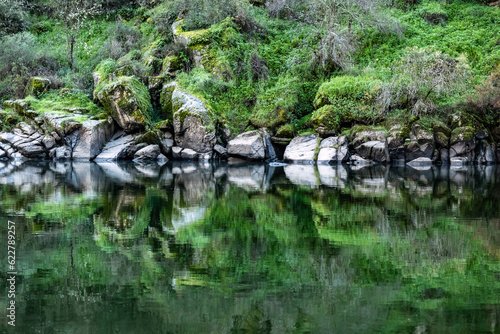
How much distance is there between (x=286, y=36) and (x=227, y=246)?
29337mm

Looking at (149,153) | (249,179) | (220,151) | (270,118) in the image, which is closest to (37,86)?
(149,153)

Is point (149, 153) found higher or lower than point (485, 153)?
higher

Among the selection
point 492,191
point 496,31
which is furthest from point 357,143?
point 496,31

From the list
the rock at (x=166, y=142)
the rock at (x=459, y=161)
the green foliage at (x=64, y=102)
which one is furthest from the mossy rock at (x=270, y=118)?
the green foliage at (x=64, y=102)

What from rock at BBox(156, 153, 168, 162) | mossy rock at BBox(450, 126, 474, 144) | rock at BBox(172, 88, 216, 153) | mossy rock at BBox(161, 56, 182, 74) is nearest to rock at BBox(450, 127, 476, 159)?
mossy rock at BBox(450, 126, 474, 144)

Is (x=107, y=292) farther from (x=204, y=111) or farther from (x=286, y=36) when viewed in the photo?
(x=286, y=36)

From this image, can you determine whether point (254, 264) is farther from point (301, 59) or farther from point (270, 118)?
point (301, 59)

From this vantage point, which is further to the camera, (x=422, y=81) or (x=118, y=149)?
(x=118, y=149)

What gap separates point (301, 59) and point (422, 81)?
903 centimetres

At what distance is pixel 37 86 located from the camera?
30.8 m

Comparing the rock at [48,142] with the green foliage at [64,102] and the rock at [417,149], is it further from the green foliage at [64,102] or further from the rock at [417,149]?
the rock at [417,149]

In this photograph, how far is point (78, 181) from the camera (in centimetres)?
1584

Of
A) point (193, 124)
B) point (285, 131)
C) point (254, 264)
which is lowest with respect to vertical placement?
point (254, 264)

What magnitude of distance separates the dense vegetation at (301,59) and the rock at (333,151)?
1.23 m
